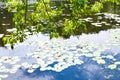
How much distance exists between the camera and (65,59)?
301 inches

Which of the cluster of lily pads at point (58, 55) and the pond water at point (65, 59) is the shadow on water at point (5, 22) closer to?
the pond water at point (65, 59)

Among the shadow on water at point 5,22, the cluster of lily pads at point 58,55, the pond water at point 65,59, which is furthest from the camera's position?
the shadow on water at point 5,22

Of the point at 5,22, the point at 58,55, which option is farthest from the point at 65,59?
the point at 5,22

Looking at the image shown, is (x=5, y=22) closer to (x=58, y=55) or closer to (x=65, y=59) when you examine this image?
(x=58, y=55)

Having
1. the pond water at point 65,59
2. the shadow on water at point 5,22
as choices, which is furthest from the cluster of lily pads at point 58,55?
the shadow on water at point 5,22

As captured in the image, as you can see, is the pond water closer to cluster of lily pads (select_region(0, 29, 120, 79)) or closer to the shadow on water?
cluster of lily pads (select_region(0, 29, 120, 79))

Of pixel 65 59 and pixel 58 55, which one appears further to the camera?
pixel 58 55

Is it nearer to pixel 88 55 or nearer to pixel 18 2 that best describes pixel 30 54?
pixel 88 55

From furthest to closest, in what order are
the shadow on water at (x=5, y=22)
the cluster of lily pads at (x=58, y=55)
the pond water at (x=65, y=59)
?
the shadow on water at (x=5, y=22) → the cluster of lily pads at (x=58, y=55) → the pond water at (x=65, y=59)

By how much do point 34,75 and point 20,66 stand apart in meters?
0.78

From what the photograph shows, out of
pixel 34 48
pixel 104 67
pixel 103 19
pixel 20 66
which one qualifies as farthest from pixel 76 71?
pixel 103 19

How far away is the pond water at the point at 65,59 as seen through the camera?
6.74 meters

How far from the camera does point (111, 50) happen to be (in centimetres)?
829

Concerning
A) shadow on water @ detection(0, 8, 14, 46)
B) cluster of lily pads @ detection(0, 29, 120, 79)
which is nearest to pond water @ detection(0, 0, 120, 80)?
cluster of lily pads @ detection(0, 29, 120, 79)
